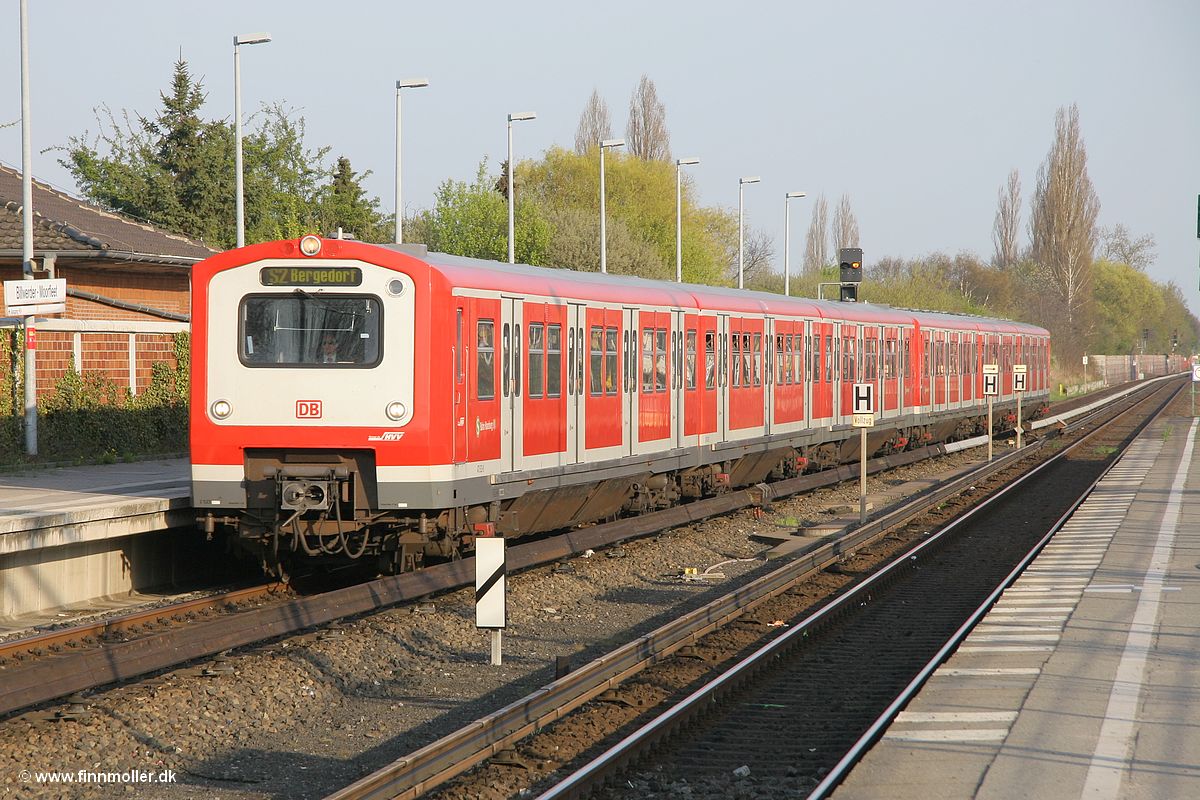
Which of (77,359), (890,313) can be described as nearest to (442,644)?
(77,359)

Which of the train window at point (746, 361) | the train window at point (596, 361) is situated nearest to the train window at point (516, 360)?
the train window at point (596, 361)

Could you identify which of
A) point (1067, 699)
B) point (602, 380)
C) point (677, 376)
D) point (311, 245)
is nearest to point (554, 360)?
point (602, 380)

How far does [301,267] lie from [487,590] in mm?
4268

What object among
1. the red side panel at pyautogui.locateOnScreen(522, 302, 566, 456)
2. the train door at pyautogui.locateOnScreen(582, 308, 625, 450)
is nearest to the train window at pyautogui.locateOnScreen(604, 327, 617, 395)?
the train door at pyautogui.locateOnScreen(582, 308, 625, 450)

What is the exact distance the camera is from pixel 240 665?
35.4 ft

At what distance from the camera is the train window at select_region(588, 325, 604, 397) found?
56.7 ft

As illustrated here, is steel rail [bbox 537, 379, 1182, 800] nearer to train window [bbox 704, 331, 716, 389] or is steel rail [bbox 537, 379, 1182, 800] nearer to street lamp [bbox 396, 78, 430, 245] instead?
train window [bbox 704, 331, 716, 389]

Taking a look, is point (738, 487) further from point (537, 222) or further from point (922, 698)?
point (537, 222)

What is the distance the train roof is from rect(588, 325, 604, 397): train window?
0.42 m

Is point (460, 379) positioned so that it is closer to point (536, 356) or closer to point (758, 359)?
point (536, 356)

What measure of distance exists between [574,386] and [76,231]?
10757 mm

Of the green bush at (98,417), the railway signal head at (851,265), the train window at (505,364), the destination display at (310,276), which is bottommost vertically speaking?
the green bush at (98,417)

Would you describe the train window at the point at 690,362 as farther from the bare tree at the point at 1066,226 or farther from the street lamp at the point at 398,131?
the bare tree at the point at 1066,226

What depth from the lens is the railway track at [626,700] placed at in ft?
25.7
